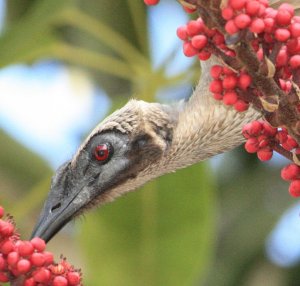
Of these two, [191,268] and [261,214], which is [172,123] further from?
[261,214]

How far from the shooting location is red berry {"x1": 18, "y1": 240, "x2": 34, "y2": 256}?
7.30 feet

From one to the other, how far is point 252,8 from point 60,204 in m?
1.31

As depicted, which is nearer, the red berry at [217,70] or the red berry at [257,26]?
the red berry at [257,26]

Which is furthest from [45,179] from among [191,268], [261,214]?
[261,214]

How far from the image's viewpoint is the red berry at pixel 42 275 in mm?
2191

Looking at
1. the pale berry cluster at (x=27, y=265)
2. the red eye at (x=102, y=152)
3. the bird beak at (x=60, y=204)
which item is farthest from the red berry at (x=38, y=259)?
the red eye at (x=102, y=152)

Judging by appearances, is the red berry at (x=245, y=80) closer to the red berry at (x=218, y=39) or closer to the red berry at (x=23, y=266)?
the red berry at (x=218, y=39)

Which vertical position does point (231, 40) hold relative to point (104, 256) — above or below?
above

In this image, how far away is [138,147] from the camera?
3301 millimetres

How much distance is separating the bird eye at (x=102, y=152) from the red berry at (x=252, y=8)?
4.11 ft

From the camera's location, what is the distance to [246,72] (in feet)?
6.84

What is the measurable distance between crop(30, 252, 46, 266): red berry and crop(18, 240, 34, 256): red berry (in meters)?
0.01

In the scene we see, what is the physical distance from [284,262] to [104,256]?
0.93 m

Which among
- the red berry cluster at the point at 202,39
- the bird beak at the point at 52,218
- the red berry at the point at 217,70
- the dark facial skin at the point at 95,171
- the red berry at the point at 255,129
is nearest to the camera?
the red berry cluster at the point at 202,39
